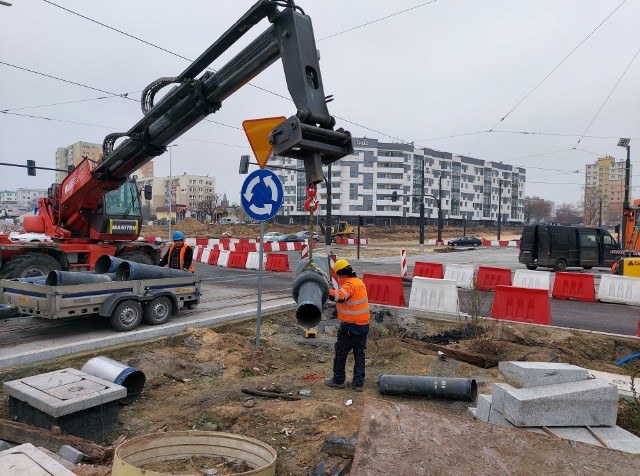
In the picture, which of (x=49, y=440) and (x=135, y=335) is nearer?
(x=49, y=440)

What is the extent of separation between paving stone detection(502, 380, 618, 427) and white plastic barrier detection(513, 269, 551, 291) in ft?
32.6

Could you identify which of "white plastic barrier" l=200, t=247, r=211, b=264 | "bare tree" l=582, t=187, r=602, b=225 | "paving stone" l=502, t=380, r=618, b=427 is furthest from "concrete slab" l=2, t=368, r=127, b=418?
"bare tree" l=582, t=187, r=602, b=225

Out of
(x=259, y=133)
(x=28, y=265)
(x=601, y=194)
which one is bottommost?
(x=28, y=265)

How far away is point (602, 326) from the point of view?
10148mm

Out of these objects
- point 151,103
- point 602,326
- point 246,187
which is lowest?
point 602,326

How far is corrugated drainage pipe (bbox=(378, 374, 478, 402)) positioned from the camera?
5.46 meters

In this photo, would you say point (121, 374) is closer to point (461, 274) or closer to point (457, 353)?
point (457, 353)

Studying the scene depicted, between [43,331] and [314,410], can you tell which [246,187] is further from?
[43,331]

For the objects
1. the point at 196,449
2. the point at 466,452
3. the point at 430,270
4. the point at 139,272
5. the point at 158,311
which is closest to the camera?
the point at 466,452

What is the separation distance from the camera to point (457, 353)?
23.9 ft

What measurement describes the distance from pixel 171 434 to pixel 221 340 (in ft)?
12.8

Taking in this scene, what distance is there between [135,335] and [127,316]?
2.10 ft

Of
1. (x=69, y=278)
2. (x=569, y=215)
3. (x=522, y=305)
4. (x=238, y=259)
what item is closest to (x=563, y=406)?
(x=522, y=305)

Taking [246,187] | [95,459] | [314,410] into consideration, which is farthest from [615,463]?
[246,187]
